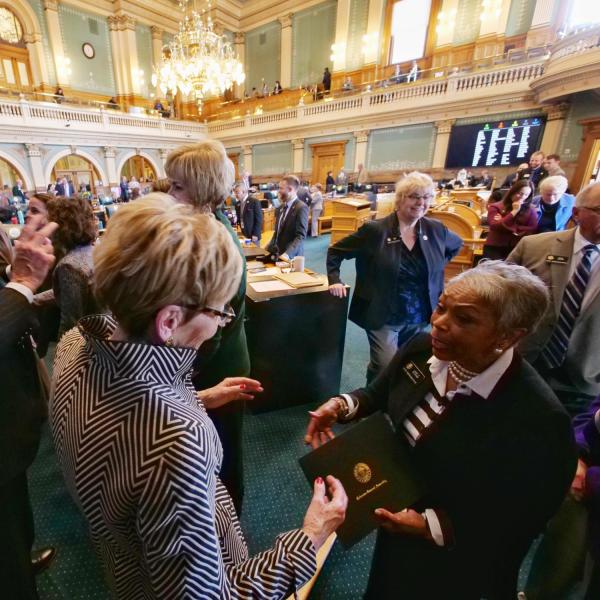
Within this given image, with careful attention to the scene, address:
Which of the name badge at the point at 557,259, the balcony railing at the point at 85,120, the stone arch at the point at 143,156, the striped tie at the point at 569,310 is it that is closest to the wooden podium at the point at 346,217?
the name badge at the point at 557,259

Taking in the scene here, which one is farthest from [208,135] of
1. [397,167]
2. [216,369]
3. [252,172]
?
[216,369]

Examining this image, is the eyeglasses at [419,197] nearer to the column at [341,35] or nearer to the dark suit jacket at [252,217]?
the dark suit jacket at [252,217]

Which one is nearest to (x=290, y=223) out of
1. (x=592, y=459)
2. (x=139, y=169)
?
(x=592, y=459)

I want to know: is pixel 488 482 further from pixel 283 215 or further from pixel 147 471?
pixel 283 215

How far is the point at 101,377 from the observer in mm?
619

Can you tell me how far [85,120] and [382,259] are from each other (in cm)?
1636

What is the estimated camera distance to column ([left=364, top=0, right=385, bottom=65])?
1312cm

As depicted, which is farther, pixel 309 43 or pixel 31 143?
pixel 309 43

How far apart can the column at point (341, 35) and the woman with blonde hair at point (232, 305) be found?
16.2m

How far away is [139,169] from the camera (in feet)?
60.0

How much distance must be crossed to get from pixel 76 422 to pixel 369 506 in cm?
82

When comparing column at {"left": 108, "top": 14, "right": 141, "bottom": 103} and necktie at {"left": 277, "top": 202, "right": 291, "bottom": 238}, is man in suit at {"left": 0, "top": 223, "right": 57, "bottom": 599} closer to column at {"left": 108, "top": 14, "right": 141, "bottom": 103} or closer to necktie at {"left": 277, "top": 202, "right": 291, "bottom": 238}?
necktie at {"left": 277, "top": 202, "right": 291, "bottom": 238}

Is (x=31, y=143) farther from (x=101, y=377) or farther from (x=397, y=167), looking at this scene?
(x=101, y=377)

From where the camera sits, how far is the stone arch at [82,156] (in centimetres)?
1301
